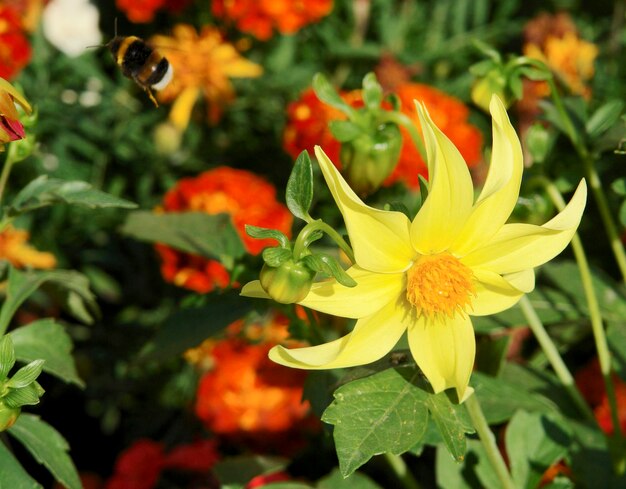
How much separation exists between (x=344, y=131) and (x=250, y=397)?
2.04 ft

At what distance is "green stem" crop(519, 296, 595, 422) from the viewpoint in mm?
1074

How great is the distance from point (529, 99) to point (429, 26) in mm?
589

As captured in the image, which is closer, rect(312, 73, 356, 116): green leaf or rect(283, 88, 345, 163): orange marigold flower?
rect(312, 73, 356, 116): green leaf

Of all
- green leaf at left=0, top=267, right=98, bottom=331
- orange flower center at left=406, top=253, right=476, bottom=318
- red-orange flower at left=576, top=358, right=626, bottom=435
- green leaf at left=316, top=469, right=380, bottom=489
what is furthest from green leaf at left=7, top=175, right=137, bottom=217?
red-orange flower at left=576, top=358, right=626, bottom=435

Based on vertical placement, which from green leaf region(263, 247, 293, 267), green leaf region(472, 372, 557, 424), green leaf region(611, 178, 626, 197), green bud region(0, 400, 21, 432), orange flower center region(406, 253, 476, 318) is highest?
green leaf region(263, 247, 293, 267)

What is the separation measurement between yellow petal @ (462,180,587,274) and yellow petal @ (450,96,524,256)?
16mm

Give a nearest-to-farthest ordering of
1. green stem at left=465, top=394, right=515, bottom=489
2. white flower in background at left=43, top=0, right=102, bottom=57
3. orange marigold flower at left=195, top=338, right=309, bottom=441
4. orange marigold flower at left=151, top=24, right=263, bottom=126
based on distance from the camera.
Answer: green stem at left=465, top=394, right=515, bottom=489
orange marigold flower at left=195, top=338, right=309, bottom=441
orange marigold flower at left=151, top=24, right=263, bottom=126
white flower in background at left=43, top=0, right=102, bottom=57

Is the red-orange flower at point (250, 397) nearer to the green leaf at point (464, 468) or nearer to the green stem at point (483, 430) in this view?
the green leaf at point (464, 468)

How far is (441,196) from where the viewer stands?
2.61 ft

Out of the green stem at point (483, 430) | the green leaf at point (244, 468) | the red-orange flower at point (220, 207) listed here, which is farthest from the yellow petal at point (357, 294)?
the red-orange flower at point (220, 207)

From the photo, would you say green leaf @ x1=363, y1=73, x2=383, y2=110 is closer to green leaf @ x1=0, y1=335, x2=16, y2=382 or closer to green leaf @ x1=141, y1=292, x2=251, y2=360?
green leaf @ x1=141, y1=292, x2=251, y2=360

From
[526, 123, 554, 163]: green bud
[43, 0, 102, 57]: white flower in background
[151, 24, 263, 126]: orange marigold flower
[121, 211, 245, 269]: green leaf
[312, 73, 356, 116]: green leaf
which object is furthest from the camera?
[43, 0, 102, 57]: white flower in background

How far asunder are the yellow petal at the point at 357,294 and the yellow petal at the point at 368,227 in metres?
0.02

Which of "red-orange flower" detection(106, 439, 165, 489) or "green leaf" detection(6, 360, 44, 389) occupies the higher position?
"green leaf" detection(6, 360, 44, 389)
